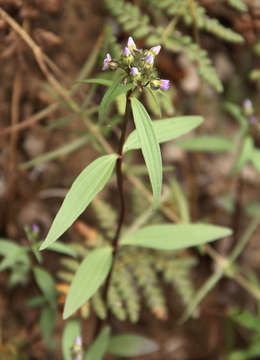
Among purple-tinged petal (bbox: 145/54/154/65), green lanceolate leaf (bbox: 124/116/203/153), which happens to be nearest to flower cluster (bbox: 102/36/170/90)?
purple-tinged petal (bbox: 145/54/154/65)

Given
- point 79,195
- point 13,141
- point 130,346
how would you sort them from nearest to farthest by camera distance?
point 79,195 → point 130,346 → point 13,141

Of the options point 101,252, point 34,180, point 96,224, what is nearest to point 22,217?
point 34,180

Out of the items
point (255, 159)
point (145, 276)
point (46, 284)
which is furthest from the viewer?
point (145, 276)

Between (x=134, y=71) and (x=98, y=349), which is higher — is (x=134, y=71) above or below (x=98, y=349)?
above

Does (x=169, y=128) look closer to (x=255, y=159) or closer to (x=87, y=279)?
(x=87, y=279)

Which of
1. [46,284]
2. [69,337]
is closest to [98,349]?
[69,337]

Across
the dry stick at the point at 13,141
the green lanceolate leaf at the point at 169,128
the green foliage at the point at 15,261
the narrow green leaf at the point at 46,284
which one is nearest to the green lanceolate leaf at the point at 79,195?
the green lanceolate leaf at the point at 169,128

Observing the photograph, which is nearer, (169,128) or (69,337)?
(169,128)

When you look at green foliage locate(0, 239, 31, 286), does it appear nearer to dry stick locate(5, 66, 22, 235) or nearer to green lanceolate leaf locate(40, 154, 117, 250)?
dry stick locate(5, 66, 22, 235)
